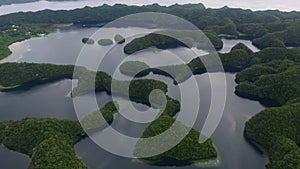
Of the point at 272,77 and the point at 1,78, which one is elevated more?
the point at 272,77

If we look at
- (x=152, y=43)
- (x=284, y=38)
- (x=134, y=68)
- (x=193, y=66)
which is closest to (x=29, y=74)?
(x=134, y=68)

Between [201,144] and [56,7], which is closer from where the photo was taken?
[201,144]

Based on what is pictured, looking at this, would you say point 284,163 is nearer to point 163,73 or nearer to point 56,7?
point 163,73

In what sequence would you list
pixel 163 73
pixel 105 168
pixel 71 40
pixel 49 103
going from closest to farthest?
pixel 105 168, pixel 49 103, pixel 163 73, pixel 71 40

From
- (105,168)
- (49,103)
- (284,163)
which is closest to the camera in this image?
(284,163)

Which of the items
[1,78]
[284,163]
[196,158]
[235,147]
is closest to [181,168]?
[196,158]

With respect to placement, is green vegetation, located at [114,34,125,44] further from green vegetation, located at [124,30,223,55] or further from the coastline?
the coastline
